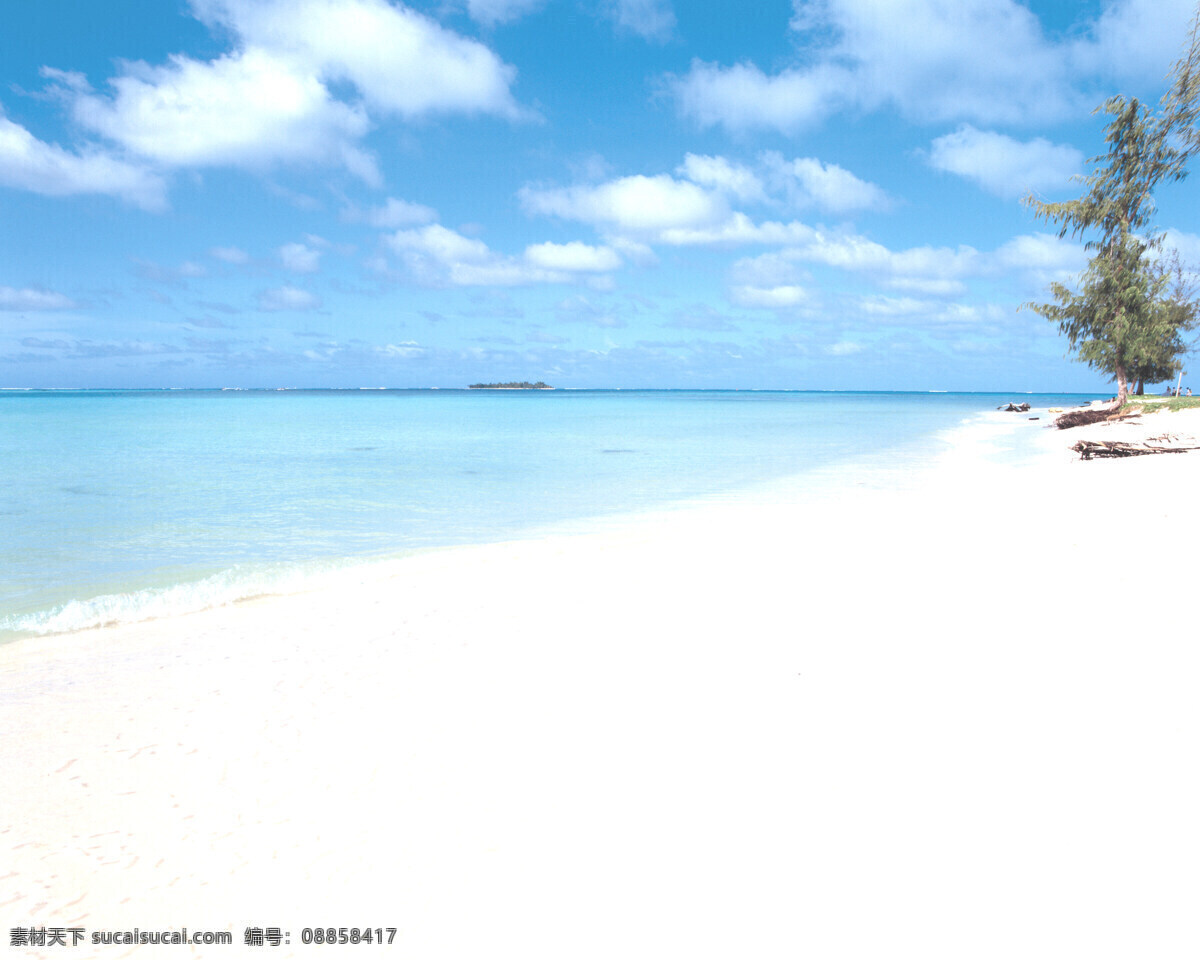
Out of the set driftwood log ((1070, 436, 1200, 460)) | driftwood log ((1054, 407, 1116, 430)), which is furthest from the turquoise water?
driftwood log ((1054, 407, 1116, 430))

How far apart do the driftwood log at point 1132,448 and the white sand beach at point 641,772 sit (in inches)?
552

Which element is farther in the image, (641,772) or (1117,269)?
(1117,269)

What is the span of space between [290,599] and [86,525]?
7.46 metres

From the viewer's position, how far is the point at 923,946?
2715 millimetres

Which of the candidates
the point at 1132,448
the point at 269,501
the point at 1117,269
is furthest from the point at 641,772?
the point at 1117,269

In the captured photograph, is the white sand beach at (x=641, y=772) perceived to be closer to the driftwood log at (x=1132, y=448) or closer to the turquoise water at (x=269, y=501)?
the turquoise water at (x=269, y=501)

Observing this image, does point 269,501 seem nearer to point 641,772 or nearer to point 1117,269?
point 641,772

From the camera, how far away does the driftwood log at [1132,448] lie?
58.4 feet

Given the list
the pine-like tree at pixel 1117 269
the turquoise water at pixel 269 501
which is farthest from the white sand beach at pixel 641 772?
the pine-like tree at pixel 1117 269

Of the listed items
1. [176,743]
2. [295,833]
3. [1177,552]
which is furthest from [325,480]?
[1177,552]

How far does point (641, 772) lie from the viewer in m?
3.89

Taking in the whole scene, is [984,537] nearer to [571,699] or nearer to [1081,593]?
[1081,593]

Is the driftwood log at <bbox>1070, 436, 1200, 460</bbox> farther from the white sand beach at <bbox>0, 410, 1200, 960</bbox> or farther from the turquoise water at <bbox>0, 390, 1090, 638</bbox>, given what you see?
the white sand beach at <bbox>0, 410, 1200, 960</bbox>

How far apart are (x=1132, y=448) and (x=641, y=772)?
21.4 m
